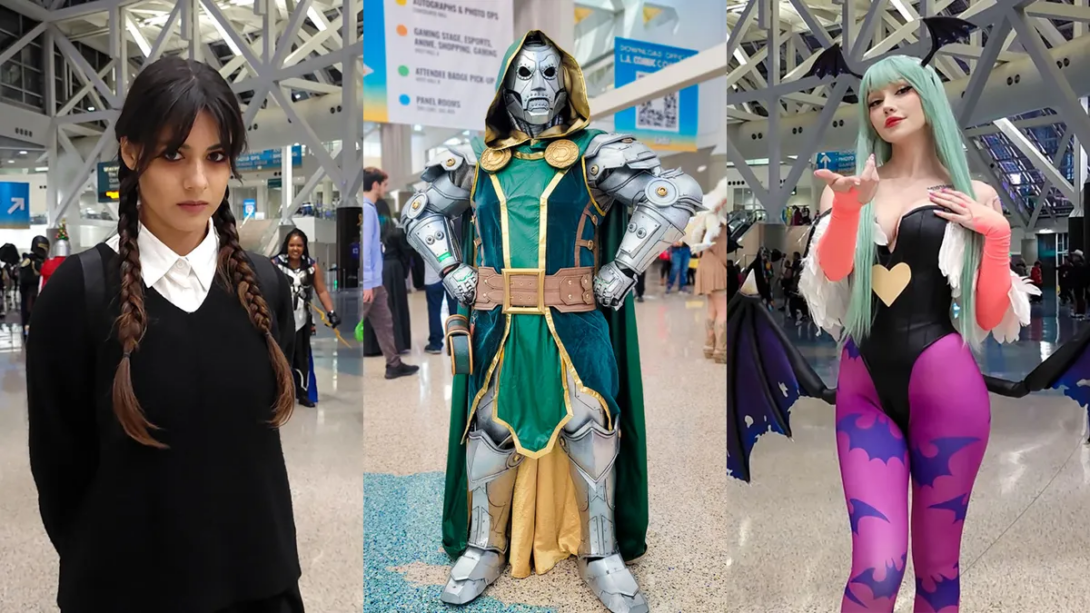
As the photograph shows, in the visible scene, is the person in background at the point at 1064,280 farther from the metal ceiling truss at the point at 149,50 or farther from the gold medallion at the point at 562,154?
the metal ceiling truss at the point at 149,50

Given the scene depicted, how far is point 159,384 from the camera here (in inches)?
42.7

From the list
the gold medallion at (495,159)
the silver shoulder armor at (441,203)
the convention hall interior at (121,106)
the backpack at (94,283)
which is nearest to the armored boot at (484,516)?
the convention hall interior at (121,106)

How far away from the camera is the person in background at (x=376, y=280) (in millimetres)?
4344

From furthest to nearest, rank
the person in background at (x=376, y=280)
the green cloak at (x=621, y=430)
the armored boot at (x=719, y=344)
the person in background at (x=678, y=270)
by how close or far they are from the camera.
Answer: the person in background at (x=678, y=270), the armored boot at (x=719, y=344), the person in background at (x=376, y=280), the green cloak at (x=621, y=430)

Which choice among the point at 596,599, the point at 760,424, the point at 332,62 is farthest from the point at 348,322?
the point at 760,424

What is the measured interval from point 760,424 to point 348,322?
67.2 inches

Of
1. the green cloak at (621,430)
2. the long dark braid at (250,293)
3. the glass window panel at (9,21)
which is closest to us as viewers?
the long dark braid at (250,293)

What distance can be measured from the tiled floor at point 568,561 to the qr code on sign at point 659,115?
1796mm

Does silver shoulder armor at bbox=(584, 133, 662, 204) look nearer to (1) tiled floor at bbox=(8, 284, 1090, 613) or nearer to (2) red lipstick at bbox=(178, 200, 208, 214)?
(1) tiled floor at bbox=(8, 284, 1090, 613)

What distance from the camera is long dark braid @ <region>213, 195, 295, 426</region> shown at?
1157 mm

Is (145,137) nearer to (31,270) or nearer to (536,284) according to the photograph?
(31,270)

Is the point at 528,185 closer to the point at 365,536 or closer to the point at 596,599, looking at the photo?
the point at 596,599

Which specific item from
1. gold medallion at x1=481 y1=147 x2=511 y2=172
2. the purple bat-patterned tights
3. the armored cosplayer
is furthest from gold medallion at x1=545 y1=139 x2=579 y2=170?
the purple bat-patterned tights

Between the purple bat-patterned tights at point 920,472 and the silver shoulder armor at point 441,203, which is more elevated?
the silver shoulder armor at point 441,203
